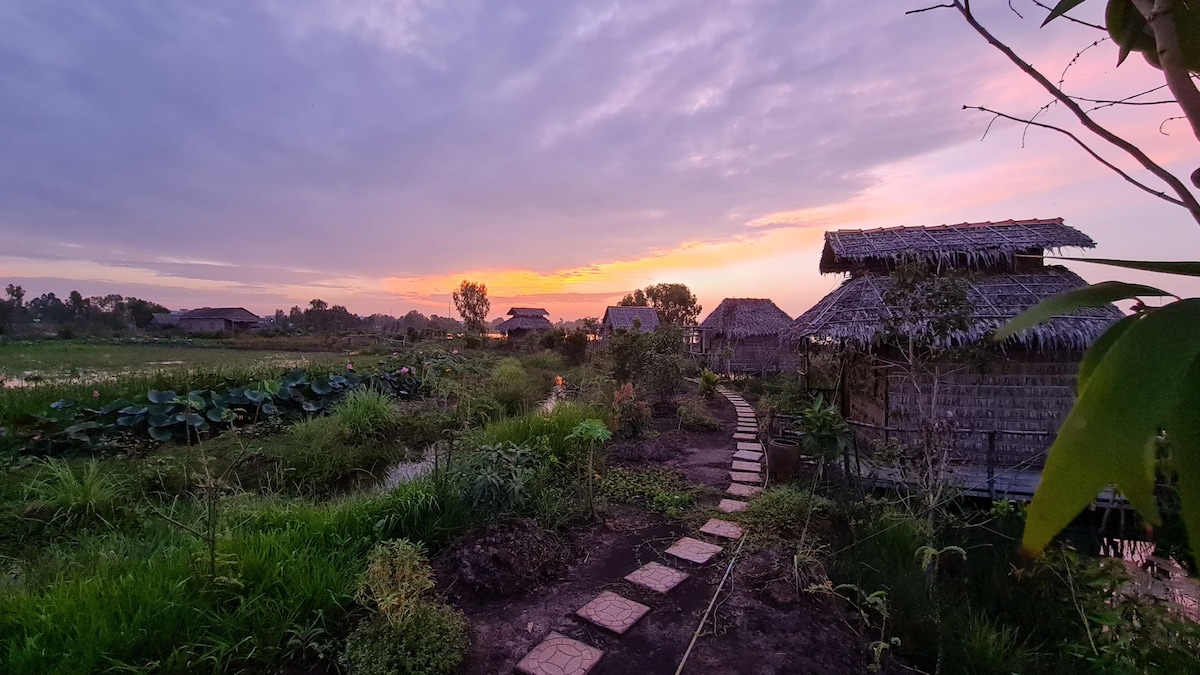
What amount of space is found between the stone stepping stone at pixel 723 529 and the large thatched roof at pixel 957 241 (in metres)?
4.99

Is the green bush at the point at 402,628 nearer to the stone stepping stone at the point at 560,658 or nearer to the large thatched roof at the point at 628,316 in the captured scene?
the stone stepping stone at the point at 560,658

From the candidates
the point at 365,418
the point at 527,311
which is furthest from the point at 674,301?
the point at 365,418

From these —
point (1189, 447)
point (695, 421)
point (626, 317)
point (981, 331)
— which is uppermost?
point (626, 317)

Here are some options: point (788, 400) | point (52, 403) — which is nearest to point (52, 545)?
point (52, 403)

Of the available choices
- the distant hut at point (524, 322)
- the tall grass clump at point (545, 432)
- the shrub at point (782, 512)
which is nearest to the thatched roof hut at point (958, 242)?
the shrub at point (782, 512)

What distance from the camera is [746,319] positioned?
19.2 meters

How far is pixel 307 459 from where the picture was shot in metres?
6.41

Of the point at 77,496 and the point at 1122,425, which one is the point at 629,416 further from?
the point at 1122,425

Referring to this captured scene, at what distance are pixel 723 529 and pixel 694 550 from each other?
19.2 inches

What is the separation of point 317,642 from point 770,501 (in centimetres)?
359

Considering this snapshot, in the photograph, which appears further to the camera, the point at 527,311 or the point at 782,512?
the point at 527,311

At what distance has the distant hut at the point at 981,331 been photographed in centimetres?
660

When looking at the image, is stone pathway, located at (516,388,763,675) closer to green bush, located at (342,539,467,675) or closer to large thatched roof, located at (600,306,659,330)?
green bush, located at (342,539,467,675)

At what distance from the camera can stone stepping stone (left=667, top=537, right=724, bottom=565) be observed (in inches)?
149
